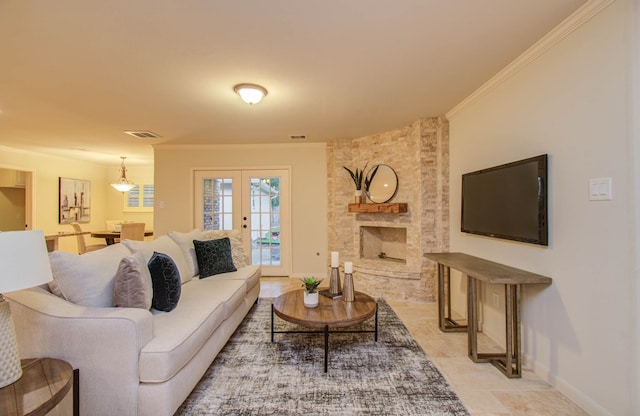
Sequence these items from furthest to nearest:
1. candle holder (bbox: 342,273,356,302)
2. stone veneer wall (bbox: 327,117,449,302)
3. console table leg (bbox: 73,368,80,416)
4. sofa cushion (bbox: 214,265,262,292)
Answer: stone veneer wall (bbox: 327,117,449,302) → sofa cushion (bbox: 214,265,262,292) → candle holder (bbox: 342,273,356,302) → console table leg (bbox: 73,368,80,416)

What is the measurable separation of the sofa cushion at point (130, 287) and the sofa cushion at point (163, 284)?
5.5 inches

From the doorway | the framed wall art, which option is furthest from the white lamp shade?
the doorway

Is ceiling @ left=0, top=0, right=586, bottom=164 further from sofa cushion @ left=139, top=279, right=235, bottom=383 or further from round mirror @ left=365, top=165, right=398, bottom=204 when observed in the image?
sofa cushion @ left=139, top=279, right=235, bottom=383

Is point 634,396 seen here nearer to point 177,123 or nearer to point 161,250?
point 161,250

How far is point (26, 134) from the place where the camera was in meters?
4.41

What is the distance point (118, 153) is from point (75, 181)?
1874mm

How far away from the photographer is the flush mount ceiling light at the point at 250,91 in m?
2.67

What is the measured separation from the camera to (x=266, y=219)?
5145mm

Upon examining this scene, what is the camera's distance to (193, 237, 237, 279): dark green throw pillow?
3075 millimetres

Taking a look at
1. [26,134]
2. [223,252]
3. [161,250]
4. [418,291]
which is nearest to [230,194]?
[223,252]

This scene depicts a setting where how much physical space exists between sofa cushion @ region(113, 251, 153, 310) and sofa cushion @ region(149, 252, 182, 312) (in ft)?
0.46

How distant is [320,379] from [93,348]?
1371 mm

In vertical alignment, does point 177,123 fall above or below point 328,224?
above

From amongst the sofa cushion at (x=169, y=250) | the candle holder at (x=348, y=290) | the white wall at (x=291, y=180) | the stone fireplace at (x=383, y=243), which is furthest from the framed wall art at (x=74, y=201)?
the candle holder at (x=348, y=290)
